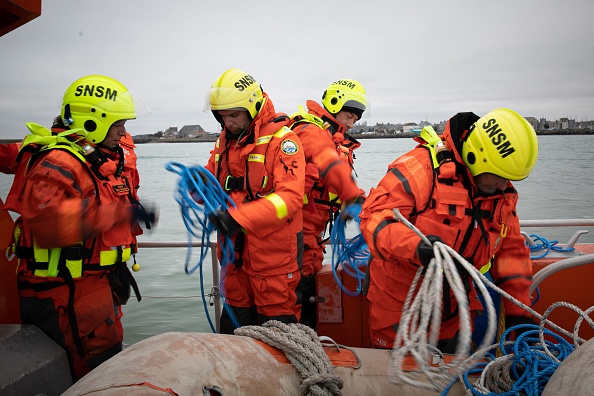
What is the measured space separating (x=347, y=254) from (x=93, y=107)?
1.83 meters

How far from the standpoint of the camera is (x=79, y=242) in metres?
2.49

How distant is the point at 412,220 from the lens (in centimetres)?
244

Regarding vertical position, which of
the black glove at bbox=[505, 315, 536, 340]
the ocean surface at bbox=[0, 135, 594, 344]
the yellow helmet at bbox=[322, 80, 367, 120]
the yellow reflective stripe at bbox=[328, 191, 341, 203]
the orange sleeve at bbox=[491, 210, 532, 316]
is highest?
the yellow helmet at bbox=[322, 80, 367, 120]

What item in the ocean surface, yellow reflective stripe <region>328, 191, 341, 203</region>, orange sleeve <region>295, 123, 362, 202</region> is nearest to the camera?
orange sleeve <region>295, 123, 362, 202</region>

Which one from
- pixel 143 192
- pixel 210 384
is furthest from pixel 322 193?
pixel 143 192

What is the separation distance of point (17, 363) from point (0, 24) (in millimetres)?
1516

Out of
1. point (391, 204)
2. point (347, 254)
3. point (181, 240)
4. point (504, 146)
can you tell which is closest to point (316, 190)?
point (347, 254)

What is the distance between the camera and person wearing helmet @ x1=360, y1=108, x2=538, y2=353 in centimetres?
227

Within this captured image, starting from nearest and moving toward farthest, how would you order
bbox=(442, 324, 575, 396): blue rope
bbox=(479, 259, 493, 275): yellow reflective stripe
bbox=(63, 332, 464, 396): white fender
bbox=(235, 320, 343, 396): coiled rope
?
1. bbox=(63, 332, 464, 396): white fender
2. bbox=(442, 324, 575, 396): blue rope
3. bbox=(235, 320, 343, 396): coiled rope
4. bbox=(479, 259, 493, 275): yellow reflective stripe

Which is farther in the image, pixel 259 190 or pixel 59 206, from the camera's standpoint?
pixel 259 190

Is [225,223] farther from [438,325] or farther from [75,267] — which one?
[438,325]

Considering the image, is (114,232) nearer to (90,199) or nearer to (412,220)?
(90,199)

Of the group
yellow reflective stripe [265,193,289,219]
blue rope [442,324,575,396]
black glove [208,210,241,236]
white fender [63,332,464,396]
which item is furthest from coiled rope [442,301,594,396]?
black glove [208,210,241,236]

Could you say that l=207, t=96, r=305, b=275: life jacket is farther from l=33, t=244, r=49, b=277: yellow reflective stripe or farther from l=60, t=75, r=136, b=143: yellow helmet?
l=33, t=244, r=49, b=277: yellow reflective stripe
